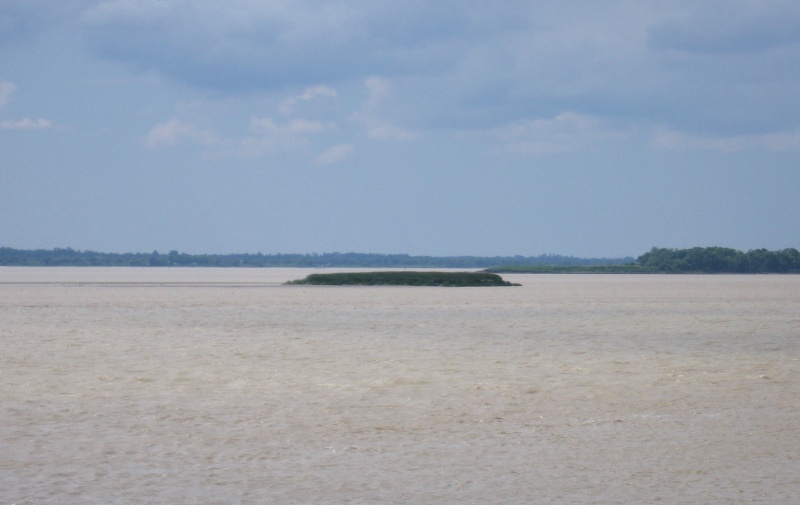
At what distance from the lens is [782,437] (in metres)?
9.43

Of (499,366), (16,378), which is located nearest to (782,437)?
(499,366)

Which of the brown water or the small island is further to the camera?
the small island

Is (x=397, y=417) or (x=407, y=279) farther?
(x=407, y=279)

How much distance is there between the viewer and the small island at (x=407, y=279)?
196 ft

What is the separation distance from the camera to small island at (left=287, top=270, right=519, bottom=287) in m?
59.7

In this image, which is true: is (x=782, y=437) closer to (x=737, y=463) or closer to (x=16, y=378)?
(x=737, y=463)

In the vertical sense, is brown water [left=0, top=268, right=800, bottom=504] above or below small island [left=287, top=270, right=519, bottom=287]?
below

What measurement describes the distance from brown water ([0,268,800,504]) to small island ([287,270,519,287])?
1476 inches

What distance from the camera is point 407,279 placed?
61.3m

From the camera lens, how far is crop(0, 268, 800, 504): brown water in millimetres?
7562

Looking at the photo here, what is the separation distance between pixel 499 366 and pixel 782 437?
6210 mm

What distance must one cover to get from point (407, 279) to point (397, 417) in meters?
50.6

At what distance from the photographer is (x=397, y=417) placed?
10688 mm

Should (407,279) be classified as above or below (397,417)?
above
